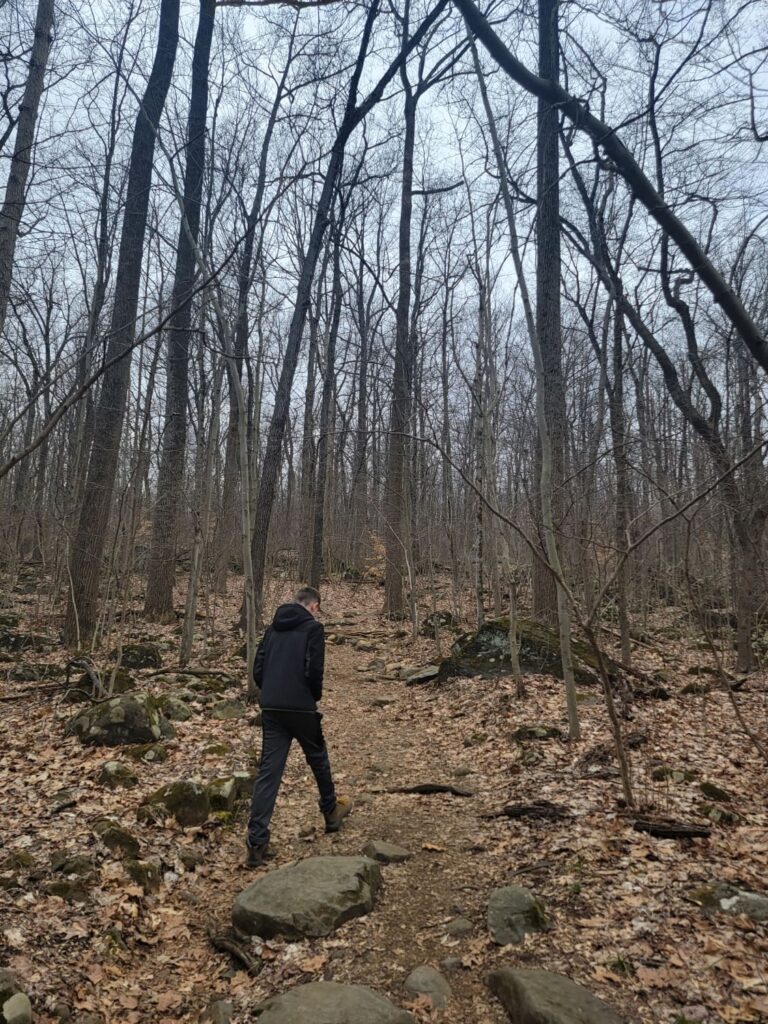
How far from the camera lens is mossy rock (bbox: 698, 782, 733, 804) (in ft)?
15.2

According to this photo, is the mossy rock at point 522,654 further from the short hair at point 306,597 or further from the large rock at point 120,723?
the short hair at point 306,597

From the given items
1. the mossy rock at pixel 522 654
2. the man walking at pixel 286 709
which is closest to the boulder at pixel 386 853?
the man walking at pixel 286 709

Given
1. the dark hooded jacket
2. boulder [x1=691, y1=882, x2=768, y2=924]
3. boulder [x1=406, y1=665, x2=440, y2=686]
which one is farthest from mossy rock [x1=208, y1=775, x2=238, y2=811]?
boulder [x1=406, y1=665, x2=440, y2=686]

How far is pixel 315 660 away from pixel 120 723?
2.81 metres

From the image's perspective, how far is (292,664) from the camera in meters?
4.67

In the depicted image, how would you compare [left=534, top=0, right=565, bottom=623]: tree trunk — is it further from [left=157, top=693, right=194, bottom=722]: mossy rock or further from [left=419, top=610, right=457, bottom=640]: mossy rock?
[left=157, top=693, right=194, bottom=722]: mossy rock

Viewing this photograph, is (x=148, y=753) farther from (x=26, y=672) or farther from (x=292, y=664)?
(x=26, y=672)

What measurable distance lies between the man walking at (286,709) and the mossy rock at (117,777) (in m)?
1.47

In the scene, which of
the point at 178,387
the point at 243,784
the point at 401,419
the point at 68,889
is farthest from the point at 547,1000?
the point at 401,419

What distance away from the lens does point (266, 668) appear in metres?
4.76

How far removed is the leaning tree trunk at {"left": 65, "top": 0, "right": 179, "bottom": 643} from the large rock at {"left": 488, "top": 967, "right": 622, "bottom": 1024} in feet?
27.6

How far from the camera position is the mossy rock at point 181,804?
4832mm

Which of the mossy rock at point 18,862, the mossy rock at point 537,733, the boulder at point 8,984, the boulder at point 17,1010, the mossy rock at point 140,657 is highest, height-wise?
the mossy rock at point 140,657

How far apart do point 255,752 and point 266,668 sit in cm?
218
